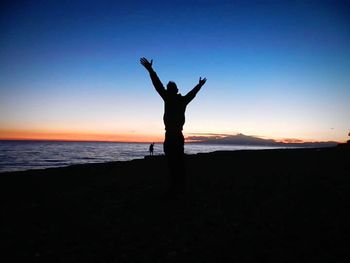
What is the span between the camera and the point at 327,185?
8203mm

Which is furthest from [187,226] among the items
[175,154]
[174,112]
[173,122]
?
[174,112]

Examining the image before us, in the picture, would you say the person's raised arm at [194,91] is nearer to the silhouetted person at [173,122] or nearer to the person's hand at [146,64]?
the silhouetted person at [173,122]

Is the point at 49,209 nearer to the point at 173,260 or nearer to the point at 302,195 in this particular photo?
the point at 173,260

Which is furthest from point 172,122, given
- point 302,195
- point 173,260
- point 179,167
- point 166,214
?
point 302,195

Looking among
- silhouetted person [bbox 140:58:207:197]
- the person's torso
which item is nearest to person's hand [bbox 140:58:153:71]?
silhouetted person [bbox 140:58:207:197]

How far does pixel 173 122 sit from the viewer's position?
6840mm

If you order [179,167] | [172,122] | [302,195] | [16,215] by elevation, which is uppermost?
[172,122]

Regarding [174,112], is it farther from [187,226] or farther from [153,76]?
[187,226]

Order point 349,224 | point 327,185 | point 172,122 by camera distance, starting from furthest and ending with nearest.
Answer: point 327,185, point 172,122, point 349,224

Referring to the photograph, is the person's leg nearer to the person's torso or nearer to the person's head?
the person's torso

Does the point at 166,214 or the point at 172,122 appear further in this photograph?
the point at 172,122

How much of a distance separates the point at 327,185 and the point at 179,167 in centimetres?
500

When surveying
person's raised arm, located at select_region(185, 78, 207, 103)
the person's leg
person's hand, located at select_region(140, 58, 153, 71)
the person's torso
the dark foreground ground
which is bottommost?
the dark foreground ground

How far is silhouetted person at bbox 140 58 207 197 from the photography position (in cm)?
680
